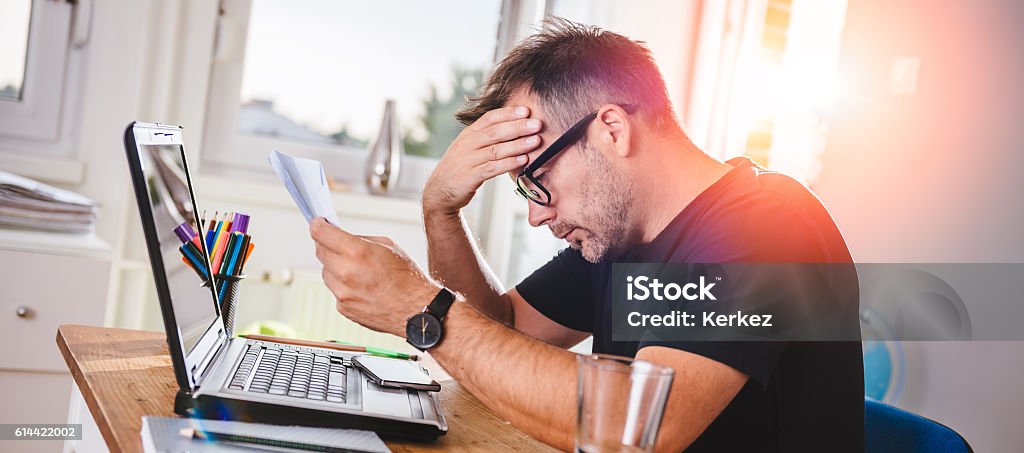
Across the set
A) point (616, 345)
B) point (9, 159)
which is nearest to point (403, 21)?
point (9, 159)

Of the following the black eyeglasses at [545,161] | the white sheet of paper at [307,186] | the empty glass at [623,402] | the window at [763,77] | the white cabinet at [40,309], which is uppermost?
the window at [763,77]

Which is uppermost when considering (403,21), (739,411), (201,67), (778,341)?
(403,21)

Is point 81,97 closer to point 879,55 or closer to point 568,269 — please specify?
point 568,269

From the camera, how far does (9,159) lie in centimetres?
237

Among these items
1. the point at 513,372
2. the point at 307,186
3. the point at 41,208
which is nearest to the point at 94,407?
the point at 307,186

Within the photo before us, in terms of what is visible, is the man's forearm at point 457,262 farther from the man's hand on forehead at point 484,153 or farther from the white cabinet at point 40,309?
the white cabinet at point 40,309

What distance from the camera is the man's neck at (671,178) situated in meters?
1.39

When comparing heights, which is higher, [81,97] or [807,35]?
[807,35]

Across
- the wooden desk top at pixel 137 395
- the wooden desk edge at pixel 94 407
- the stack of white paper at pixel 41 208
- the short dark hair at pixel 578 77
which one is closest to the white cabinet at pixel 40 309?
the stack of white paper at pixel 41 208

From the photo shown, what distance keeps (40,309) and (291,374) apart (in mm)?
1197

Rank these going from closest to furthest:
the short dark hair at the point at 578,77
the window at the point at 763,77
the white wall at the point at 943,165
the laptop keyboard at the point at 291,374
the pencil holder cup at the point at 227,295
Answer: the laptop keyboard at the point at 291,374 → the pencil holder cup at the point at 227,295 → the short dark hair at the point at 578,77 → the white wall at the point at 943,165 → the window at the point at 763,77

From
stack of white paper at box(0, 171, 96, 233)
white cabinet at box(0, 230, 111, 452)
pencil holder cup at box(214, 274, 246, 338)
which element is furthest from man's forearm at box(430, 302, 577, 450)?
stack of white paper at box(0, 171, 96, 233)

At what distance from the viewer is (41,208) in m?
2.12

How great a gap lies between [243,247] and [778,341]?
756 mm
